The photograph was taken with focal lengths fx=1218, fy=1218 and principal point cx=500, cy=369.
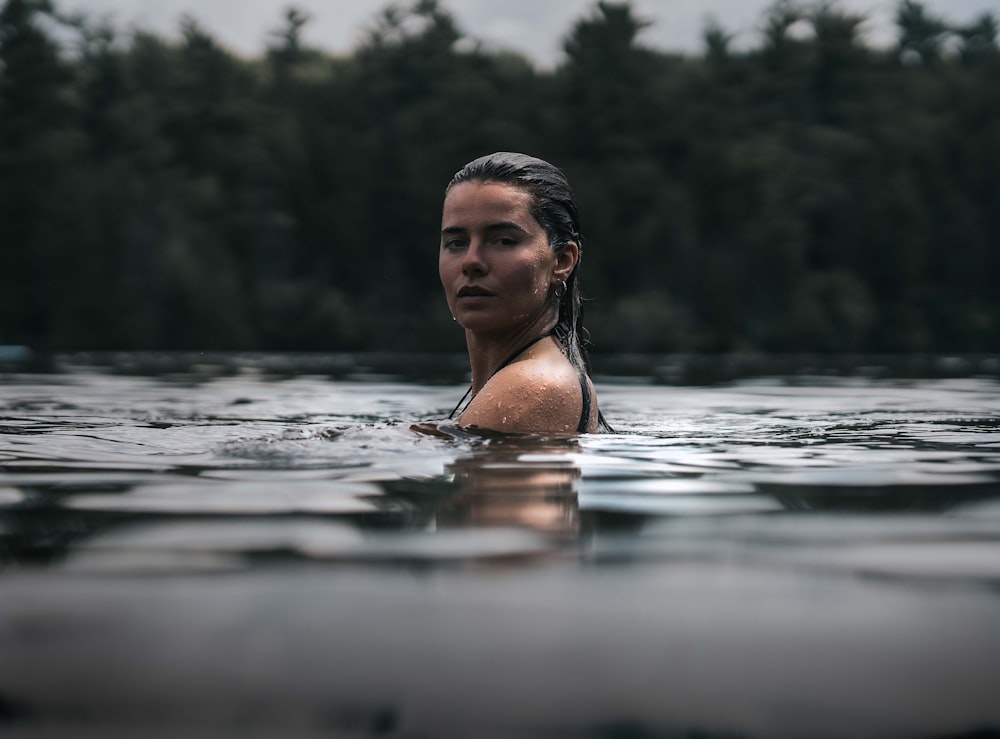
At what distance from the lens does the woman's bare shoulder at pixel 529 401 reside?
432cm

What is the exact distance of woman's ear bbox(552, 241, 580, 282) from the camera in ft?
16.1

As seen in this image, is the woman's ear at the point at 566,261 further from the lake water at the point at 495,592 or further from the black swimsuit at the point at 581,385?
the lake water at the point at 495,592

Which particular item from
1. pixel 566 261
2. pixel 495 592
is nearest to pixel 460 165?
pixel 566 261

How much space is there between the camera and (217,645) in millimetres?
1692

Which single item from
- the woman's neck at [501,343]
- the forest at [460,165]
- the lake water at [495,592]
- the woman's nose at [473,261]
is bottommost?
the lake water at [495,592]

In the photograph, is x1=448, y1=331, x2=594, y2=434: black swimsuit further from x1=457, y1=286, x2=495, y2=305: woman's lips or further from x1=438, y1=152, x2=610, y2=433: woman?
x1=457, y1=286, x2=495, y2=305: woman's lips

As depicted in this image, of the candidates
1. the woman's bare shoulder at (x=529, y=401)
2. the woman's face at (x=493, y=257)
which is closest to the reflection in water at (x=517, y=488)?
the woman's bare shoulder at (x=529, y=401)

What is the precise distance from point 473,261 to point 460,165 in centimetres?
3631

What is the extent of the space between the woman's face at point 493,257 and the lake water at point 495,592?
76cm

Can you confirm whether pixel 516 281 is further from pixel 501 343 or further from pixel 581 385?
pixel 581 385

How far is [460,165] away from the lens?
4034 centimetres

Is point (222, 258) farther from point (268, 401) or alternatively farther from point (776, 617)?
point (776, 617)

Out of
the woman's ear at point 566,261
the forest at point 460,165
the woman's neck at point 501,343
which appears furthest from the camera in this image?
the forest at point 460,165

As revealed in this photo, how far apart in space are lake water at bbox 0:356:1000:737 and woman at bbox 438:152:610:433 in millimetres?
455
